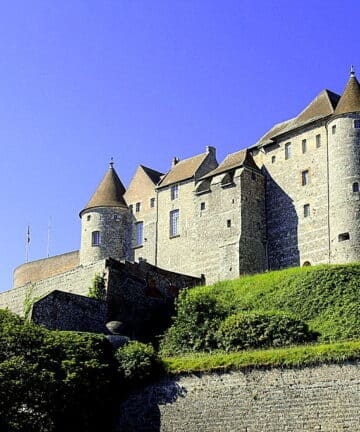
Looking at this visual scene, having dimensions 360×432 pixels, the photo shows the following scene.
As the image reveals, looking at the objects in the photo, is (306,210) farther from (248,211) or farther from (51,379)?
(51,379)

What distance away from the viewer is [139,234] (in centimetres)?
6084

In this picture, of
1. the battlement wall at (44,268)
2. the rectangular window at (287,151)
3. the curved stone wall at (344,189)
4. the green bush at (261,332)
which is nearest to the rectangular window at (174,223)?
the rectangular window at (287,151)

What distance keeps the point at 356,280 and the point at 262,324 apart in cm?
691

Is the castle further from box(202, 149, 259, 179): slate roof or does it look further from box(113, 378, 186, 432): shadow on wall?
box(113, 378, 186, 432): shadow on wall

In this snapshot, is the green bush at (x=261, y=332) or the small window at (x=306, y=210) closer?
the green bush at (x=261, y=332)

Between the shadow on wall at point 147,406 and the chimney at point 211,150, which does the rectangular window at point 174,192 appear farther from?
the shadow on wall at point 147,406

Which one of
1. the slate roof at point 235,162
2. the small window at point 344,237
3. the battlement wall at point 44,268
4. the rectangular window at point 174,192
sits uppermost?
the slate roof at point 235,162

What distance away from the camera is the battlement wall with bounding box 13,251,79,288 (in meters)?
66.2

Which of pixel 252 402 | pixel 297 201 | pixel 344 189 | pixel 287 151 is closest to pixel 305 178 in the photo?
pixel 297 201

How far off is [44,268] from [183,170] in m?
15.4

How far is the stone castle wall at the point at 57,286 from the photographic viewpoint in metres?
47.8

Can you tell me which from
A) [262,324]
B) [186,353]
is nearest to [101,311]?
[186,353]

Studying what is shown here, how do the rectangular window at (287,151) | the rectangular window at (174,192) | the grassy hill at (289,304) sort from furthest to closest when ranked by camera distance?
the rectangular window at (174,192) → the rectangular window at (287,151) → the grassy hill at (289,304)

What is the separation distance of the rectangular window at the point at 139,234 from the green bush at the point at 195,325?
17903mm
